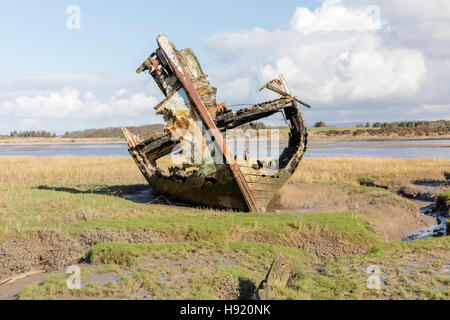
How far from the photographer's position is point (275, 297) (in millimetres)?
6441

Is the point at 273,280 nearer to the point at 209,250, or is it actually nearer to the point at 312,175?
the point at 209,250

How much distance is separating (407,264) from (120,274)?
20.5 feet

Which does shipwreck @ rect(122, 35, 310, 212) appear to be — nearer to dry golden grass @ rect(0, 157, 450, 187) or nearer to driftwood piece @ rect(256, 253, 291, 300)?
driftwood piece @ rect(256, 253, 291, 300)

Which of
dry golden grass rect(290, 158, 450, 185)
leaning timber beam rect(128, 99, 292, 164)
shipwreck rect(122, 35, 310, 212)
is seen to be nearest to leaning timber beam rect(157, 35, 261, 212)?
shipwreck rect(122, 35, 310, 212)

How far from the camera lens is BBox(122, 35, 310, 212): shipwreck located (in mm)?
13914

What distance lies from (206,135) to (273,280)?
25.7 feet

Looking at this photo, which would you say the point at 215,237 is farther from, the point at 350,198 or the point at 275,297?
the point at 350,198

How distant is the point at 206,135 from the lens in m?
14.1

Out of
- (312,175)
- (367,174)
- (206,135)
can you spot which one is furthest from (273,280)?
(367,174)

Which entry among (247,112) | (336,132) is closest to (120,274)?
(247,112)

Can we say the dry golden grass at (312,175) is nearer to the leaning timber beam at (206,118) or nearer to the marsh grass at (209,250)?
the marsh grass at (209,250)

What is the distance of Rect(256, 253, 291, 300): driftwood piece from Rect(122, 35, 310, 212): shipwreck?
6.37 m

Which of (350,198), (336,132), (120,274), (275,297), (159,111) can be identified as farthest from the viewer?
(336,132)
